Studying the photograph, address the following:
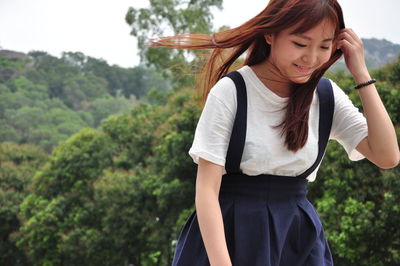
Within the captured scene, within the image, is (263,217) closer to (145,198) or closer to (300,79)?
(300,79)

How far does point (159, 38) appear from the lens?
5.87 ft

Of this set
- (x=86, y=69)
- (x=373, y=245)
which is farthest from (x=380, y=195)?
(x=86, y=69)

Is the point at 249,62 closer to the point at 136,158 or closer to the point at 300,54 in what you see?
the point at 300,54

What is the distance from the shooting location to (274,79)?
1.62 metres

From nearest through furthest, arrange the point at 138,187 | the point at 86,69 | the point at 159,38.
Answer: the point at 159,38
the point at 138,187
the point at 86,69

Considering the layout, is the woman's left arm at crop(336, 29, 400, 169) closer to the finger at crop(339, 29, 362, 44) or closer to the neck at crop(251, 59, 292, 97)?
the finger at crop(339, 29, 362, 44)

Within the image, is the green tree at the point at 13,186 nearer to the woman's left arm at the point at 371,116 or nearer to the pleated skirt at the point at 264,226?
the pleated skirt at the point at 264,226

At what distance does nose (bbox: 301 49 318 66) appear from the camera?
1.52 meters

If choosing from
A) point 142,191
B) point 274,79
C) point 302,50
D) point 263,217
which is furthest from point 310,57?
point 142,191

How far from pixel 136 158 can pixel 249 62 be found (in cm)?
980

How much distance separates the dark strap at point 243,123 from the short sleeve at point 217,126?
0.01 metres

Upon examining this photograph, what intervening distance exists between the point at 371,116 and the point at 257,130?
0.29m

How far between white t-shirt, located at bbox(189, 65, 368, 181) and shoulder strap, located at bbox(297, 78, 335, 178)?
16 mm

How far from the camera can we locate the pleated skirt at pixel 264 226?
1.58 m
